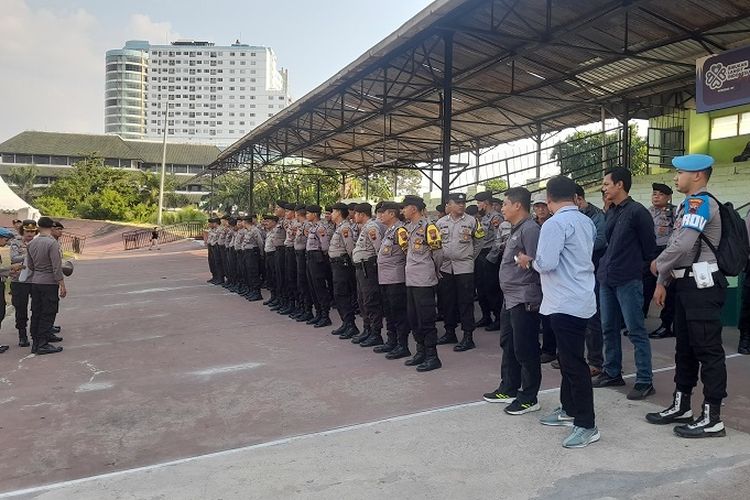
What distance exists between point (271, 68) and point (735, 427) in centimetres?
14931

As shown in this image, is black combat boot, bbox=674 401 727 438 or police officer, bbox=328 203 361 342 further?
police officer, bbox=328 203 361 342

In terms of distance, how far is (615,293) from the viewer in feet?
14.3

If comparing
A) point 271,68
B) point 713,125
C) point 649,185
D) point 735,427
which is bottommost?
point 735,427

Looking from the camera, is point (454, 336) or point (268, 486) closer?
point (268, 486)

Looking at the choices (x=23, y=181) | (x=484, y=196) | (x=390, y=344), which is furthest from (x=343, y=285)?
(x=23, y=181)

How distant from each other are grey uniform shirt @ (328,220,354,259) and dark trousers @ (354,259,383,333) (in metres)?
0.57

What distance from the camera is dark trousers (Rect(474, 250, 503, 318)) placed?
7.05m

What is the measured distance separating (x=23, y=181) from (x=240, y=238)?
5293 centimetres

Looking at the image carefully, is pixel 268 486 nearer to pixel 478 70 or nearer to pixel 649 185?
pixel 478 70

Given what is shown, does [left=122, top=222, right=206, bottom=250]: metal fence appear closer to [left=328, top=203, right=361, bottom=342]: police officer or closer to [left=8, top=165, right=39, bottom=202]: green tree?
[left=8, top=165, right=39, bottom=202]: green tree

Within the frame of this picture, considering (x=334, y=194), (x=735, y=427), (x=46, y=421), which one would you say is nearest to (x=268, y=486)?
(x=46, y=421)

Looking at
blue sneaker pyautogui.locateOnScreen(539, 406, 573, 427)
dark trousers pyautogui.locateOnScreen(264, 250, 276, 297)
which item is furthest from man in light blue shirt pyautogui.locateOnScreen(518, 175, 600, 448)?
dark trousers pyautogui.locateOnScreen(264, 250, 276, 297)

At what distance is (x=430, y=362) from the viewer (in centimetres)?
532

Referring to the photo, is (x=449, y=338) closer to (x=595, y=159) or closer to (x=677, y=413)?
(x=677, y=413)
